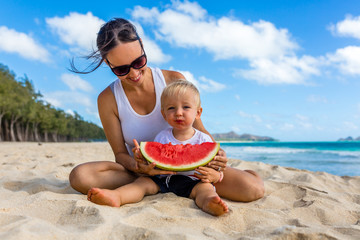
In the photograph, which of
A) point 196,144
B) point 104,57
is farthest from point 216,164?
point 104,57

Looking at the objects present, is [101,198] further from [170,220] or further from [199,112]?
[199,112]

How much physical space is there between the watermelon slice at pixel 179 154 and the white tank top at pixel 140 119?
53 centimetres

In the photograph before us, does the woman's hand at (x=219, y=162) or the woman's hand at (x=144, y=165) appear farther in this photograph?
the woman's hand at (x=219, y=162)

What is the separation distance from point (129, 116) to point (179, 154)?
2.95 feet

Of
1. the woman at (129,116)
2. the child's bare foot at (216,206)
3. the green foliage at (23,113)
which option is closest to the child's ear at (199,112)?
the woman at (129,116)

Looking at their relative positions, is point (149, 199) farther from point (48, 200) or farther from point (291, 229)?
point (291, 229)

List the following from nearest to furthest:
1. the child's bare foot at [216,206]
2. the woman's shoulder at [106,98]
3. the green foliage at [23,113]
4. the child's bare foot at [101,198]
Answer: the child's bare foot at [216,206] < the child's bare foot at [101,198] < the woman's shoulder at [106,98] < the green foliage at [23,113]

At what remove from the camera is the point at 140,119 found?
11.0ft

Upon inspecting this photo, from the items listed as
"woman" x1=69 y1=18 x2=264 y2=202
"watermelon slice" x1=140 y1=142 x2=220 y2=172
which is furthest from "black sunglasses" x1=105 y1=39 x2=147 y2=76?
"watermelon slice" x1=140 y1=142 x2=220 y2=172

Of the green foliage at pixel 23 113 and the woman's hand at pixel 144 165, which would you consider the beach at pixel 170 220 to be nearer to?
the woman's hand at pixel 144 165

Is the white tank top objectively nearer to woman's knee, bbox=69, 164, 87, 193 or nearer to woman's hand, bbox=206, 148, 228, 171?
woman's knee, bbox=69, 164, 87, 193

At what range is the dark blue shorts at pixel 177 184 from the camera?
112 inches

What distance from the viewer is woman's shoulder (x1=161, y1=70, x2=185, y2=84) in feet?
11.8

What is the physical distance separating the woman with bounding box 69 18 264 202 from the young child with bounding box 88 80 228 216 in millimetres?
163
